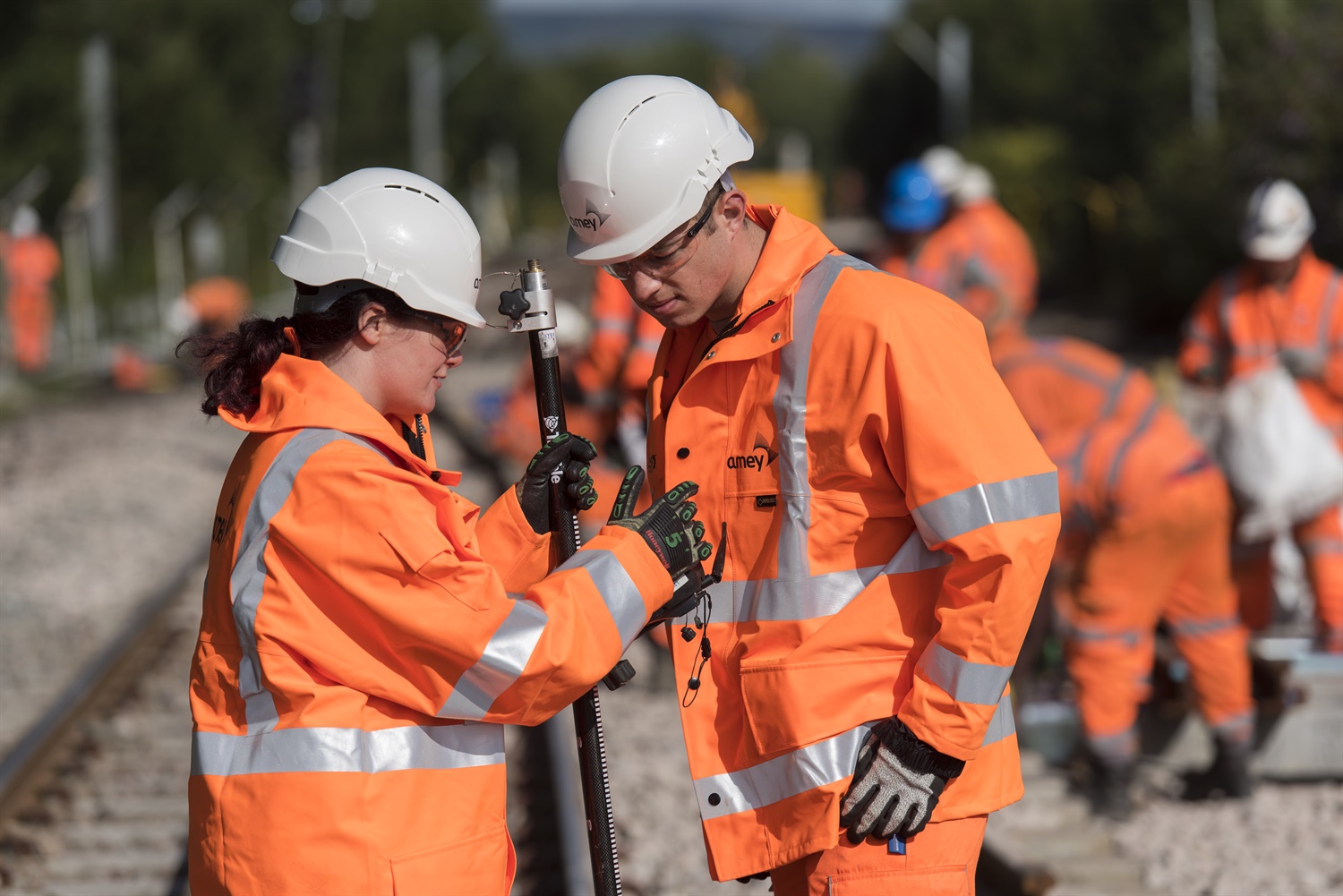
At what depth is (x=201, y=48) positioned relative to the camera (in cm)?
4459

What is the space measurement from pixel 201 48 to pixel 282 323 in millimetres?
44926

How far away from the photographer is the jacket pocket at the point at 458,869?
273 centimetres

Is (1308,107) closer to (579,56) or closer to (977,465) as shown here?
(977,465)

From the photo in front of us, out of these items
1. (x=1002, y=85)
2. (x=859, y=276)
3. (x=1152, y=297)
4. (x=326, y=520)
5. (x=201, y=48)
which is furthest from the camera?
(x=1002, y=85)

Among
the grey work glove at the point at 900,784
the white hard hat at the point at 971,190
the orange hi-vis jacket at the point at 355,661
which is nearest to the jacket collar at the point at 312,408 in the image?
the orange hi-vis jacket at the point at 355,661

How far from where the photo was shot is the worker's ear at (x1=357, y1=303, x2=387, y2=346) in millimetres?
2928

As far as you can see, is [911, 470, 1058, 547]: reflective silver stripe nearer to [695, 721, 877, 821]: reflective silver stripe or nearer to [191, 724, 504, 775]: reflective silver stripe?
[695, 721, 877, 821]: reflective silver stripe

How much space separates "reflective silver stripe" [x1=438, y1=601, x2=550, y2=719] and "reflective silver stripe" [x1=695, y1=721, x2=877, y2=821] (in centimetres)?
57

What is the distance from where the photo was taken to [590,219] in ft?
10.2

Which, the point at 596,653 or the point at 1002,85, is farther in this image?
the point at 1002,85

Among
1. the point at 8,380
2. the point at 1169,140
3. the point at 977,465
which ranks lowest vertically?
the point at 977,465

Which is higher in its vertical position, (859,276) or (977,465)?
(859,276)

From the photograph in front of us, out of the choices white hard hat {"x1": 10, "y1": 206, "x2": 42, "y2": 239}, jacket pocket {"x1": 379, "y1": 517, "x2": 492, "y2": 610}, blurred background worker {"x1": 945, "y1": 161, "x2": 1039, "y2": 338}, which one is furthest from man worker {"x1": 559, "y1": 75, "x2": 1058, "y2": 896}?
white hard hat {"x1": 10, "y1": 206, "x2": 42, "y2": 239}

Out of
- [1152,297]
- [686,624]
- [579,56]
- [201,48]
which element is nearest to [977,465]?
[686,624]
